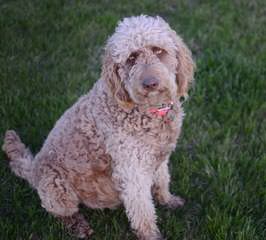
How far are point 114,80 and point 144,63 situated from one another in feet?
0.80

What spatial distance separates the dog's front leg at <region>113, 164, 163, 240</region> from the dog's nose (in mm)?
624

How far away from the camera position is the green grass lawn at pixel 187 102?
4.02 meters

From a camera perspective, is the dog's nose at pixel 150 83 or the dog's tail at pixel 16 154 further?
the dog's tail at pixel 16 154

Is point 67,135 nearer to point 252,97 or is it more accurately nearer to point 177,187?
point 177,187

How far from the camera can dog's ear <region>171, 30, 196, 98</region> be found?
348cm

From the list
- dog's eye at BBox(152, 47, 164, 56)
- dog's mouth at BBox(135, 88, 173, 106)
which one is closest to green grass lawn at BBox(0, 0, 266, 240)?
dog's mouth at BBox(135, 88, 173, 106)

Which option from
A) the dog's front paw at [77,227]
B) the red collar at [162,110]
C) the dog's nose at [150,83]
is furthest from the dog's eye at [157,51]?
the dog's front paw at [77,227]

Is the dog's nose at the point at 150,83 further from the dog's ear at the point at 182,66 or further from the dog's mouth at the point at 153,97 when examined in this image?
the dog's ear at the point at 182,66

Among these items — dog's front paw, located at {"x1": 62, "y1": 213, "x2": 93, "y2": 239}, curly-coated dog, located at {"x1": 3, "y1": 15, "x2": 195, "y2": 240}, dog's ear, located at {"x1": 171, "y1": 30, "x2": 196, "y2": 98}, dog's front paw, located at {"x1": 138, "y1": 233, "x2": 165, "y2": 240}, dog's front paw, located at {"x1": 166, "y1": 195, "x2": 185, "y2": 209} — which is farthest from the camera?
dog's front paw, located at {"x1": 166, "y1": 195, "x2": 185, "y2": 209}

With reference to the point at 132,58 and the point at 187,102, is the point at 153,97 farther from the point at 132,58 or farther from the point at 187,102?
the point at 187,102

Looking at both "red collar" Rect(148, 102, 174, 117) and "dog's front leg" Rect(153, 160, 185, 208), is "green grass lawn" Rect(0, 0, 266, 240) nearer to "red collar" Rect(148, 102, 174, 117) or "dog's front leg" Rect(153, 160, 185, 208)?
"dog's front leg" Rect(153, 160, 185, 208)

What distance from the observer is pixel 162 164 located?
13.1ft

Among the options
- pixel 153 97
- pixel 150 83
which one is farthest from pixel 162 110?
pixel 150 83

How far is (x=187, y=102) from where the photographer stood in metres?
5.23
